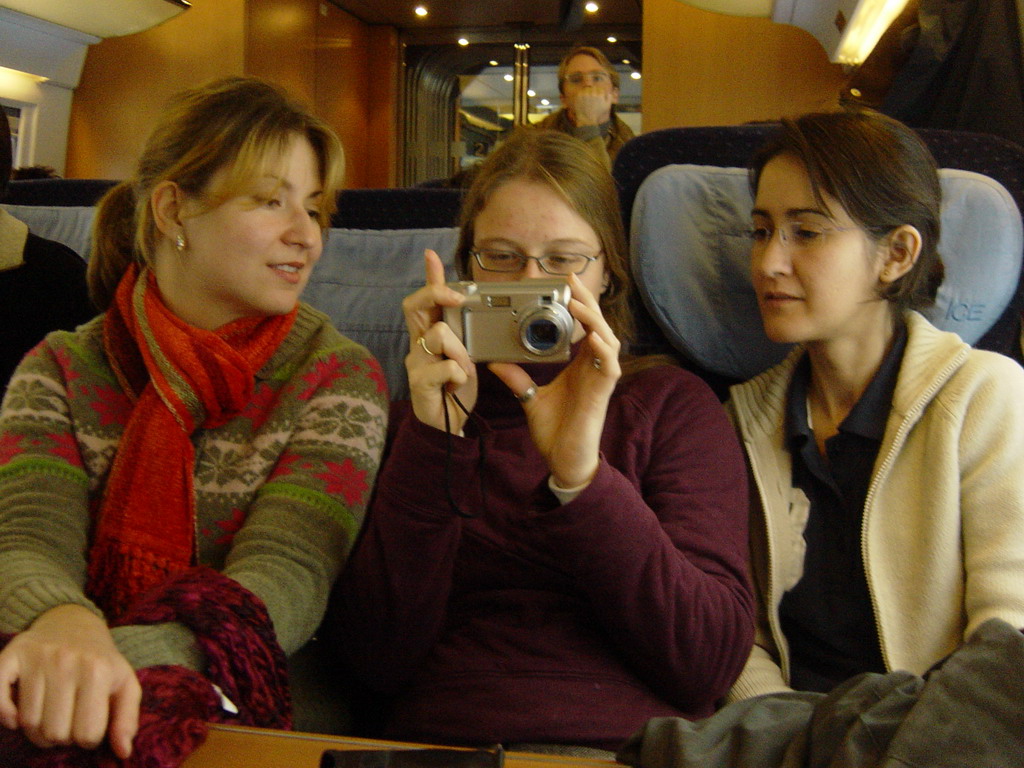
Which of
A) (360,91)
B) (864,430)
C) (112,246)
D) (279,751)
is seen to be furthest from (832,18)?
(360,91)

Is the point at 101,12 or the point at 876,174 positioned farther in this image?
the point at 101,12

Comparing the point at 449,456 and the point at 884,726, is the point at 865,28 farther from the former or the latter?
the point at 884,726

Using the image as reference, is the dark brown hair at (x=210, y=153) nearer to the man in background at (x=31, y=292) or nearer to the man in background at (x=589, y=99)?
Answer: the man in background at (x=31, y=292)

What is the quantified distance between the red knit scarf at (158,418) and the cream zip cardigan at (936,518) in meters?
0.73

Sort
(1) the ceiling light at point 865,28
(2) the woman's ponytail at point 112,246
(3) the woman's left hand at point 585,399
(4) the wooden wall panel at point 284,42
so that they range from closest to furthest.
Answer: (3) the woman's left hand at point 585,399 < (2) the woman's ponytail at point 112,246 < (1) the ceiling light at point 865,28 < (4) the wooden wall panel at point 284,42

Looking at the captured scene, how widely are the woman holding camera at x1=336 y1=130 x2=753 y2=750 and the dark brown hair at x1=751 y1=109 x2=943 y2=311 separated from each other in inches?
11.3

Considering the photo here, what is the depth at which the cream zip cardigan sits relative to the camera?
1.11m

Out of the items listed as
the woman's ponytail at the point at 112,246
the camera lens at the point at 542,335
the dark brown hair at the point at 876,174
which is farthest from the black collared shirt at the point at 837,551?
the woman's ponytail at the point at 112,246

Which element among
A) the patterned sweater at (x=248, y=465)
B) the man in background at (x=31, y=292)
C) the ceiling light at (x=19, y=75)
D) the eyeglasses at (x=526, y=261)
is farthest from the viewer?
the ceiling light at (x=19, y=75)

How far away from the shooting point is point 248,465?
1.20 metres

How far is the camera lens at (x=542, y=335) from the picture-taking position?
0.96 metres

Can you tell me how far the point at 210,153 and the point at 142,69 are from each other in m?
4.37

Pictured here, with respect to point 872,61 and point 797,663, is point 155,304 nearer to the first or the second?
point 797,663

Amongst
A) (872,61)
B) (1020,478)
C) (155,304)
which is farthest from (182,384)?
(872,61)
